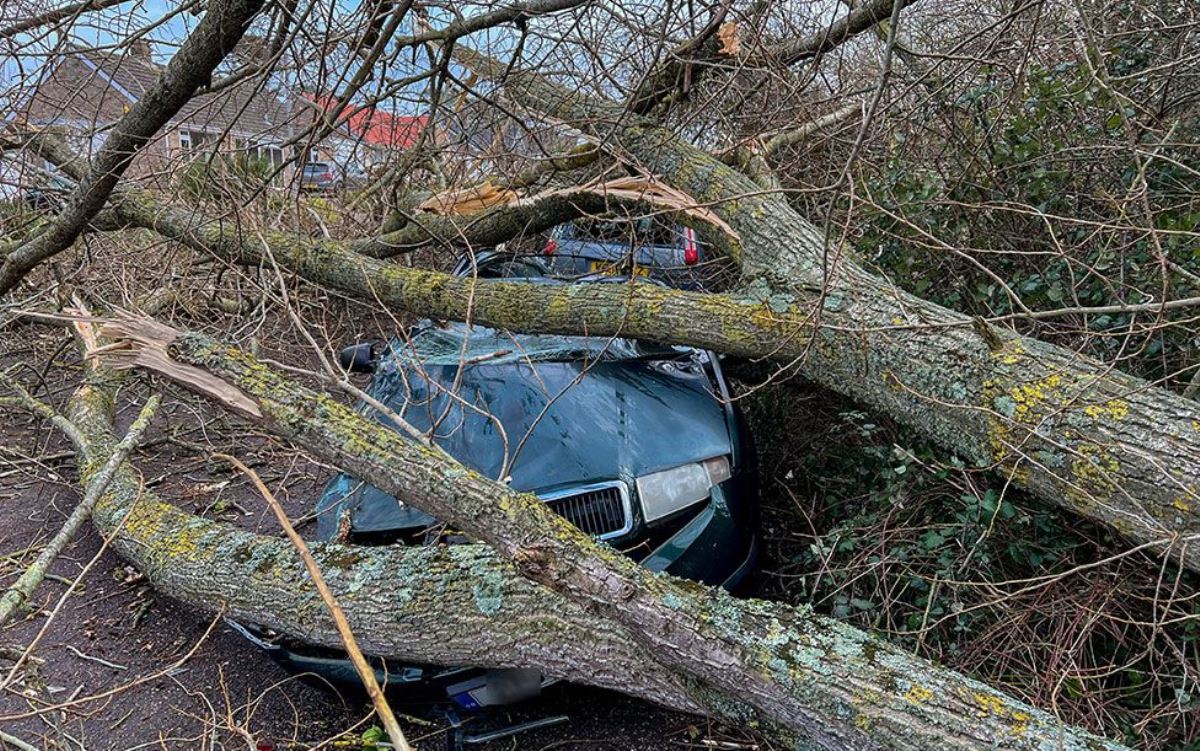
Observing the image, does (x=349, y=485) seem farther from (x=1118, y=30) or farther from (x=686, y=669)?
(x=1118, y=30)

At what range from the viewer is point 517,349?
3773mm

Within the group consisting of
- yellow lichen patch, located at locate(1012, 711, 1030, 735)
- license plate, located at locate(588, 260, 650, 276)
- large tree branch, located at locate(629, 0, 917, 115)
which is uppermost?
large tree branch, located at locate(629, 0, 917, 115)

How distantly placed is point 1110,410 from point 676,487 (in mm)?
1402

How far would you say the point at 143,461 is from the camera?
16.9 ft

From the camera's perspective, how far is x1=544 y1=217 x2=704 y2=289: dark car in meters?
4.66

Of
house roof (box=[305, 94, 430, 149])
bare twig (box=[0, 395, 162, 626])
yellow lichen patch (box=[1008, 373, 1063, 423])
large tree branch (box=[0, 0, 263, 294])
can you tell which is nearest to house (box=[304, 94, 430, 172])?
house roof (box=[305, 94, 430, 149])

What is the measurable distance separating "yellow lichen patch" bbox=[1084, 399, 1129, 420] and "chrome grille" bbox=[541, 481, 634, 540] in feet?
4.85

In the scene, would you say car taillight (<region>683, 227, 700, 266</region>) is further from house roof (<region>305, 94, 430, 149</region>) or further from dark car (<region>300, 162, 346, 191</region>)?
dark car (<region>300, 162, 346, 191</region>)

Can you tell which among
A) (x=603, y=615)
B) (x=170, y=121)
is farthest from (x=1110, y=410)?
(x=170, y=121)

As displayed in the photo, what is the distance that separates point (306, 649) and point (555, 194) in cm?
283

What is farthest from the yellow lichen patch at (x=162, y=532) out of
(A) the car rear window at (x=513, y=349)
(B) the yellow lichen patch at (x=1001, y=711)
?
(B) the yellow lichen patch at (x=1001, y=711)

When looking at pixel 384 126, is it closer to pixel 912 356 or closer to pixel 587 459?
pixel 587 459

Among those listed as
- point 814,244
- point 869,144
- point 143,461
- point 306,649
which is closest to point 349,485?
point 306,649

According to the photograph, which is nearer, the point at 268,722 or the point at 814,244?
the point at 268,722
